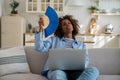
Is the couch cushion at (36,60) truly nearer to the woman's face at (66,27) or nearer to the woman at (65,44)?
the woman at (65,44)

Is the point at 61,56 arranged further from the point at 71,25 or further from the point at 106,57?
the point at 106,57

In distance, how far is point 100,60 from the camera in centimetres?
277

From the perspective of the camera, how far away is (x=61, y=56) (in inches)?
89.3

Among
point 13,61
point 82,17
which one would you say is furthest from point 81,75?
point 82,17

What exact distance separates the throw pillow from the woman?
29 centimetres

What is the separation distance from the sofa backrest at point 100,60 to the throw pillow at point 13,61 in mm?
95

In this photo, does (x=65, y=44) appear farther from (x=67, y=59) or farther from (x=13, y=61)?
(x=13, y=61)

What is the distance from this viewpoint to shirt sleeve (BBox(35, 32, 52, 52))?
2.46 meters

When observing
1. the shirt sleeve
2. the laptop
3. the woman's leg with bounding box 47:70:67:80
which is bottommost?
the woman's leg with bounding box 47:70:67:80

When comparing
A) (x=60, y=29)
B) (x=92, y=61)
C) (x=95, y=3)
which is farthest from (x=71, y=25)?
(x=95, y=3)

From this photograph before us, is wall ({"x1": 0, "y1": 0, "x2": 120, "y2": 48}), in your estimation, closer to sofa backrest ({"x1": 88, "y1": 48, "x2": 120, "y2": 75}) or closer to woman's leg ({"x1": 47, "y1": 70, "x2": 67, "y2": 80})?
sofa backrest ({"x1": 88, "y1": 48, "x2": 120, "y2": 75})

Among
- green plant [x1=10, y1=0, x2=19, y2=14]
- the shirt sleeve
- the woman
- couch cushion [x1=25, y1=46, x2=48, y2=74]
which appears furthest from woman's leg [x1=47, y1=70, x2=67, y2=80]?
green plant [x1=10, y1=0, x2=19, y2=14]

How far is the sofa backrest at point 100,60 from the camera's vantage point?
2754mm

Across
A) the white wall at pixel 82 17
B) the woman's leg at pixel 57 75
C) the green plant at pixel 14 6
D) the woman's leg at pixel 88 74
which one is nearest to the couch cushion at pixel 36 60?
the woman's leg at pixel 57 75
